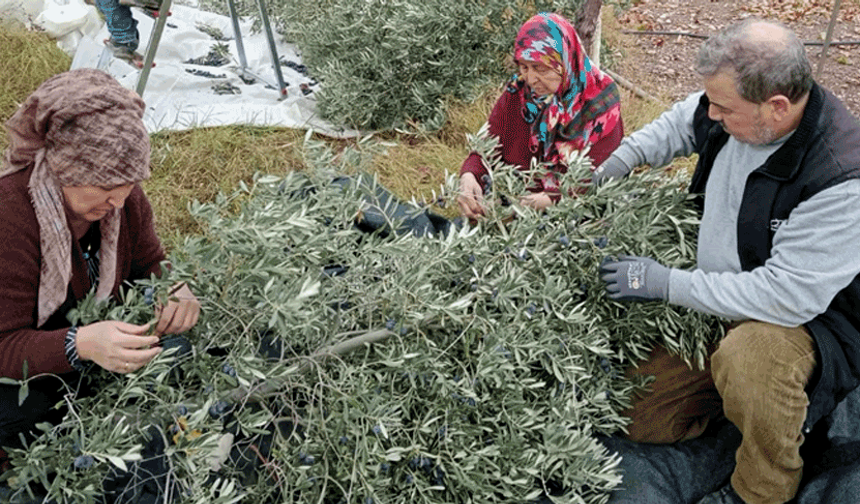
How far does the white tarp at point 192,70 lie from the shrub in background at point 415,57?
0.70 feet

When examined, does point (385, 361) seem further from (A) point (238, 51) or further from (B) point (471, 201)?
(A) point (238, 51)

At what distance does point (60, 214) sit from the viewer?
2.02 m

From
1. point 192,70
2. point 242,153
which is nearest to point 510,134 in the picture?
point 242,153

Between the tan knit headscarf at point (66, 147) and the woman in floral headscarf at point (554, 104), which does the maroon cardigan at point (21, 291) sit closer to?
the tan knit headscarf at point (66, 147)

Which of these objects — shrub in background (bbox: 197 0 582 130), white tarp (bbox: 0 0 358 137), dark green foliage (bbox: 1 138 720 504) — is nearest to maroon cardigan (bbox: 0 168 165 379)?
dark green foliage (bbox: 1 138 720 504)

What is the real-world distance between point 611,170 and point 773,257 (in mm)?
792

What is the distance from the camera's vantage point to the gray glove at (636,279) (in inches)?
94.8

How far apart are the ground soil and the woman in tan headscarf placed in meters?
4.69

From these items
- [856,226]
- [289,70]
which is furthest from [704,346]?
[289,70]

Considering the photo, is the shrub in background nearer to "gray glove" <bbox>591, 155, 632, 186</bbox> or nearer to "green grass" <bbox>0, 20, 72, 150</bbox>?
"green grass" <bbox>0, 20, 72, 150</bbox>

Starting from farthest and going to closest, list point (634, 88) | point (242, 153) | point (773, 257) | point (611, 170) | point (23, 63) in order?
point (634, 88), point (23, 63), point (242, 153), point (611, 170), point (773, 257)

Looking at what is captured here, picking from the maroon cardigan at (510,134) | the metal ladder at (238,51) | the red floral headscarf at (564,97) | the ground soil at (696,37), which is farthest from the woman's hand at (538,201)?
the ground soil at (696,37)

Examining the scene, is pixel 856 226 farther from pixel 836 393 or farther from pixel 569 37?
pixel 569 37

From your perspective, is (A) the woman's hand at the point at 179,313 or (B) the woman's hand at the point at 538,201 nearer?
(A) the woman's hand at the point at 179,313
